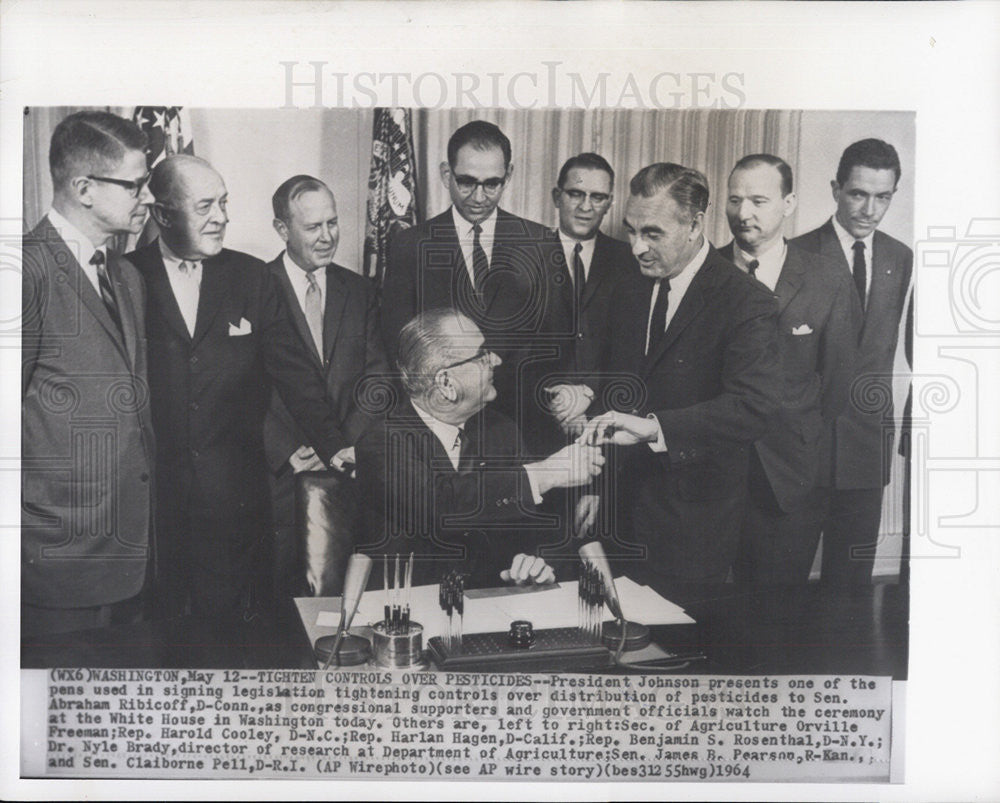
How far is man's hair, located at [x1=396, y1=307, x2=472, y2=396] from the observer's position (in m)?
2.75

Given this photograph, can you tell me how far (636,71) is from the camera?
2725mm

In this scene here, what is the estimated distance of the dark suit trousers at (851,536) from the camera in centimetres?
282

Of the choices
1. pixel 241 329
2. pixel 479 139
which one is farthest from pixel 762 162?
pixel 241 329

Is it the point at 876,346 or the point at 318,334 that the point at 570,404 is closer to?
the point at 318,334

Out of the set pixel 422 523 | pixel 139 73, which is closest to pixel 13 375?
pixel 139 73

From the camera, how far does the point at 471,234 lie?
109 inches

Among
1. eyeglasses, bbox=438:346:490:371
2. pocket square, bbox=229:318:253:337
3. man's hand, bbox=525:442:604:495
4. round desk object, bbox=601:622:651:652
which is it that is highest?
pocket square, bbox=229:318:253:337

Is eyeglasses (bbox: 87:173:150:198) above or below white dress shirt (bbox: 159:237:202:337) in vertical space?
above

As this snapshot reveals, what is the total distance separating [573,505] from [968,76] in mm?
1724

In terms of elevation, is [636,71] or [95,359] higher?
[636,71]

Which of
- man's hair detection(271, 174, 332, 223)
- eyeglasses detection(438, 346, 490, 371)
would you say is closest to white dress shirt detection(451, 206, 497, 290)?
eyeglasses detection(438, 346, 490, 371)

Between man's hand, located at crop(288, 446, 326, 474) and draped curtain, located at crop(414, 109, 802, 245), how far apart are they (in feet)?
2.60

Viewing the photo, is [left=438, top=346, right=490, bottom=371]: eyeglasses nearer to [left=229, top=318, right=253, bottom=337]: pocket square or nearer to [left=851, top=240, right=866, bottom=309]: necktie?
[left=229, top=318, right=253, bottom=337]: pocket square

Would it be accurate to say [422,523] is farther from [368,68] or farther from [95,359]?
[368,68]
